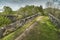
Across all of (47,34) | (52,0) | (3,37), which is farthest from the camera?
(52,0)

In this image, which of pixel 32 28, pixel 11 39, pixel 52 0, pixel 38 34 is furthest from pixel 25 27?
pixel 52 0

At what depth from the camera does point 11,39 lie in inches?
894

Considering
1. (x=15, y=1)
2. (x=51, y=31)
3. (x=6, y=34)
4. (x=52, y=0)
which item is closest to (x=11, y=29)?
(x=6, y=34)

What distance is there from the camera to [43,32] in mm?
26531

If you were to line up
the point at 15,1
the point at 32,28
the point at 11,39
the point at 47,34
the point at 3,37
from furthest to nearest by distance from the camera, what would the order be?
the point at 15,1 → the point at 32,28 → the point at 47,34 → the point at 3,37 → the point at 11,39

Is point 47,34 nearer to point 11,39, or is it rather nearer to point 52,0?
point 11,39

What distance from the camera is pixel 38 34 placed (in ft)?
83.4

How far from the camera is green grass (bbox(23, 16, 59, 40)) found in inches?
948

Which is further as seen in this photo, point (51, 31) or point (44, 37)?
point (51, 31)

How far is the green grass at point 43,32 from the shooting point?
79.0ft

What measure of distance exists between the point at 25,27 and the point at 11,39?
584cm

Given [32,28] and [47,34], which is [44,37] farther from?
[32,28]

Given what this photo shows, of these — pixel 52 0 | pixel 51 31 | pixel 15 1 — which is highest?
pixel 51 31

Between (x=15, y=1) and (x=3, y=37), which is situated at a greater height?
(x=3, y=37)
